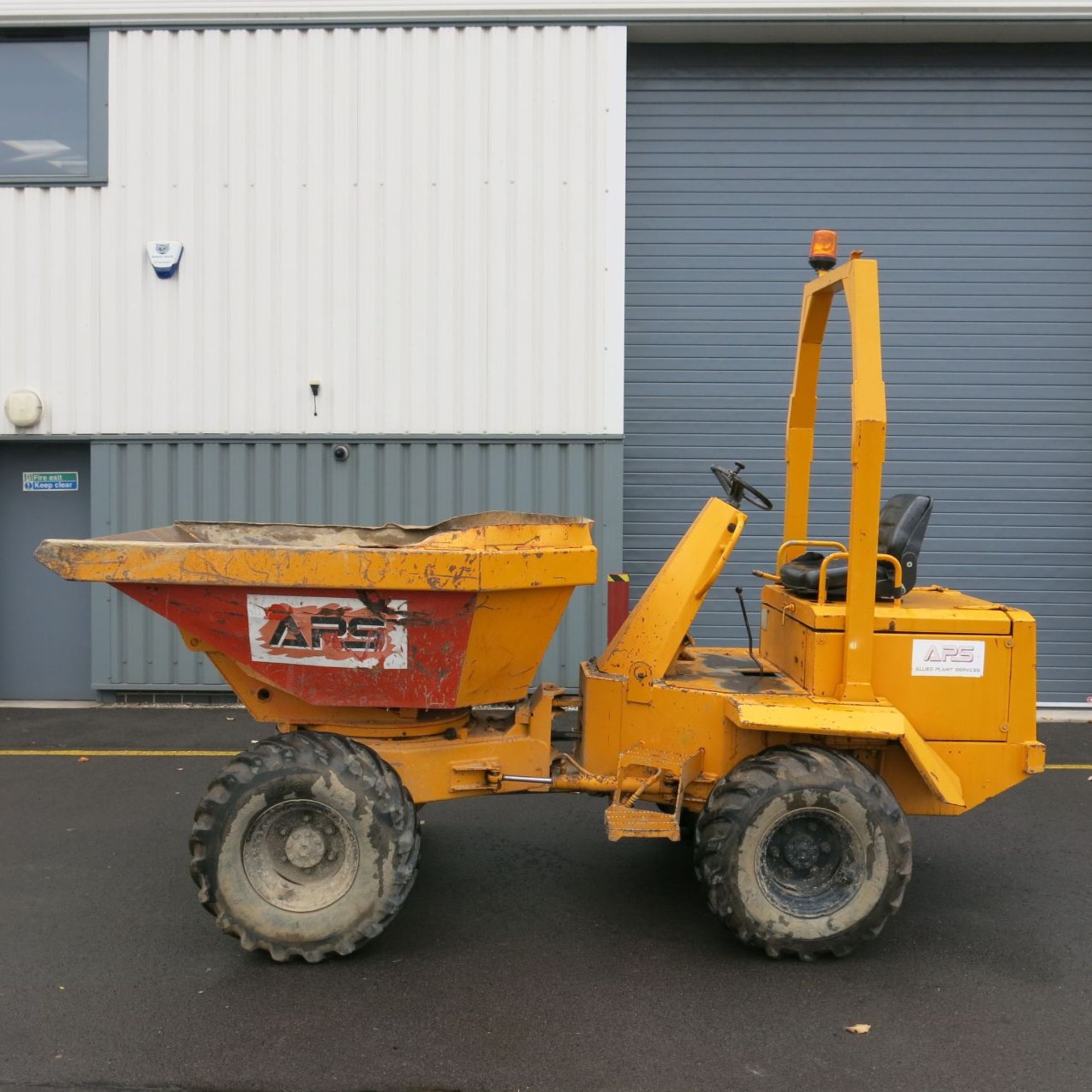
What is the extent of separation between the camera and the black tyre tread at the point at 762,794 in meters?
4.28

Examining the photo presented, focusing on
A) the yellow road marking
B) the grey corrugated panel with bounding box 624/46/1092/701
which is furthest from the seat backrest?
the yellow road marking

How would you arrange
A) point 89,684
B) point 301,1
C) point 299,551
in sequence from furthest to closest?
point 89,684 → point 301,1 → point 299,551

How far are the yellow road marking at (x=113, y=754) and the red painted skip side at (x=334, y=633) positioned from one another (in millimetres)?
3787

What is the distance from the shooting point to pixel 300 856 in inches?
173

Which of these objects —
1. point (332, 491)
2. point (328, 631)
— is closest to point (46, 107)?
point (332, 491)

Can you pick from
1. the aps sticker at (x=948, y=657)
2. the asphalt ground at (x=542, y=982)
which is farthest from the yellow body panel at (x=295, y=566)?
the aps sticker at (x=948, y=657)

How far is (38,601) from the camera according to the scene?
9.78 m

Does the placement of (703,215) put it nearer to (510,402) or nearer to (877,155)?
(877,155)

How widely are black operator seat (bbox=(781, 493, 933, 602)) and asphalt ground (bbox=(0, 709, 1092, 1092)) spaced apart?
1.62 m

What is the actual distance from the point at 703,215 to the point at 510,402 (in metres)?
2.70

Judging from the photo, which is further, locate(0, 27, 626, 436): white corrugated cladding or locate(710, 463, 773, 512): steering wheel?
locate(0, 27, 626, 436): white corrugated cladding

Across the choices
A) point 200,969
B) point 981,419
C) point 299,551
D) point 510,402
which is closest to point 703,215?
point 510,402

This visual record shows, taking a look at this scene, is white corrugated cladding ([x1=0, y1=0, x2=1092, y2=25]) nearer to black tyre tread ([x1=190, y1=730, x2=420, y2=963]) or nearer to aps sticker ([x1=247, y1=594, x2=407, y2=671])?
aps sticker ([x1=247, y1=594, x2=407, y2=671])

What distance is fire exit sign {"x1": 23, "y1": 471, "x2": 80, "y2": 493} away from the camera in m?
9.69
